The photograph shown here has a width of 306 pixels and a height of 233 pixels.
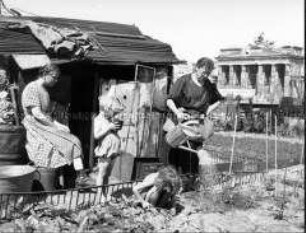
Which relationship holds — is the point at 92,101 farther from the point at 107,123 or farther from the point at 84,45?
the point at 107,123

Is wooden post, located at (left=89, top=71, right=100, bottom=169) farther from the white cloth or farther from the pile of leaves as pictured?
the pile of leaves

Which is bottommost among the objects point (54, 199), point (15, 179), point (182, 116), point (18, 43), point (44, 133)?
point (54, 199)

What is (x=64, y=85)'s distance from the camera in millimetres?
8453

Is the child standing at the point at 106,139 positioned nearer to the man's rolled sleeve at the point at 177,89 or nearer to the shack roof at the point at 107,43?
the man's rolled sleeve at the point at 177,89

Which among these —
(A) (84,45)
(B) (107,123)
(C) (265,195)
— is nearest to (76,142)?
(B) (107,123)

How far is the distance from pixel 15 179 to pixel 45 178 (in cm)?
81

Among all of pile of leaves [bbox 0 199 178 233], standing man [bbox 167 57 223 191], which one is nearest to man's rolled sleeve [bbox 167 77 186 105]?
standing man [bbox 167 57 223 191]

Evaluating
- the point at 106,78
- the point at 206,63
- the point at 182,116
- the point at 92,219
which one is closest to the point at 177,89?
the point at 182,116

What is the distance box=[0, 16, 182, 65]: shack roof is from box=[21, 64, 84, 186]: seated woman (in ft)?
4.41

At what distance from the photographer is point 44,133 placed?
22.2 feet

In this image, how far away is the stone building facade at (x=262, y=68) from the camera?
62.3 metres

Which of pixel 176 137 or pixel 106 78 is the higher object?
pixel 106 78

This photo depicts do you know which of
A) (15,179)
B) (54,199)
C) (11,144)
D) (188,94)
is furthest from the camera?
(188,94)

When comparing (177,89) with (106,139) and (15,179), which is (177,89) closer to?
(106,139)
